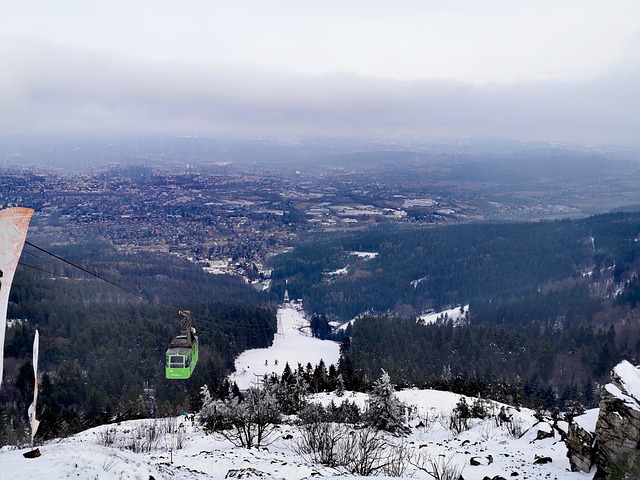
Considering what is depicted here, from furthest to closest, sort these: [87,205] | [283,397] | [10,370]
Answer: [87,205] → [10,370] → [283,397]

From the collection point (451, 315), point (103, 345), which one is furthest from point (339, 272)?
point (103, 345)

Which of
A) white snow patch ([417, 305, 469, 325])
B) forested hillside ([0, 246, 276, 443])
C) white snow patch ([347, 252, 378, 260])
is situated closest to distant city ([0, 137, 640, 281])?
white snow patch ([347, 252, 378, 260])

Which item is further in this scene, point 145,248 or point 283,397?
point 145,248

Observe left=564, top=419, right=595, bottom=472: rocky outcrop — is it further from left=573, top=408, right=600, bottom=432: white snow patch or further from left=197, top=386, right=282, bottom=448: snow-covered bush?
left=197, top=386, right=282, bottom=448: snow-covered bush

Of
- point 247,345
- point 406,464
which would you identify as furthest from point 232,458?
point 247,345

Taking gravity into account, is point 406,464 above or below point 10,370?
above

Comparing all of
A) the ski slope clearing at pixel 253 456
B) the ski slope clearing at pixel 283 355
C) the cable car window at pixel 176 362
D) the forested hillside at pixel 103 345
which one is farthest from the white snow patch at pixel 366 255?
the cable car window at pixel 176 362

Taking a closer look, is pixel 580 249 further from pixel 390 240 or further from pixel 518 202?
pixel 518 202
